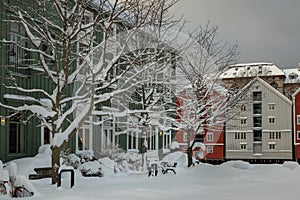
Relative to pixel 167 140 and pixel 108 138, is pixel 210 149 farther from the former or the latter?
pixel 108 138

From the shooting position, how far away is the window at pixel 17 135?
16.0 m

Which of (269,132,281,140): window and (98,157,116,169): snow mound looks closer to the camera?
(98,157,116,169): snow mound

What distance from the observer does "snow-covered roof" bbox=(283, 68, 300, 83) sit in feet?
188

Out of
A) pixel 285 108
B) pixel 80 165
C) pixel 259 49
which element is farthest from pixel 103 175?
pixel 285 108

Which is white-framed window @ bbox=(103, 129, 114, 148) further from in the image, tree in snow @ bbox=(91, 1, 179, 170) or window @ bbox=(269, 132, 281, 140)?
window @ bbox=(269, 132, 281, 140)

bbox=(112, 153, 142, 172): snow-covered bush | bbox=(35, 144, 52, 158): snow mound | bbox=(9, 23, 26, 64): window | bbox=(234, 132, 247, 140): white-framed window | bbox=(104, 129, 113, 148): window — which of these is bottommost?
bbox=(234, 132, 247, 140): white-framed window

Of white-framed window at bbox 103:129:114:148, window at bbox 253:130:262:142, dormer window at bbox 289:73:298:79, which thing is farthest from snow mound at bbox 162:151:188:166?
dormer window at bbox 289:73:298:79

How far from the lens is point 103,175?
53.1ft

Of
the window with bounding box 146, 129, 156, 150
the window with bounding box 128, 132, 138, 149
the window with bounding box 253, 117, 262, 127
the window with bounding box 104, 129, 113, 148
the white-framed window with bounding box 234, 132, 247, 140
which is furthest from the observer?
the white-framed window with bounding box 234, 132, 247, 140

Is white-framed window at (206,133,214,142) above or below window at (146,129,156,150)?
below

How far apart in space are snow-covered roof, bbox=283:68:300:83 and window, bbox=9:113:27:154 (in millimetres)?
45854

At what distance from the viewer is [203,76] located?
23547 mm

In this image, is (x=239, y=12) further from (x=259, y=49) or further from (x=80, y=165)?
(x=259, y=49)

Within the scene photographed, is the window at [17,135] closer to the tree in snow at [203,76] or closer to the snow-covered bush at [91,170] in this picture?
the snow-covered bush at [91,170]
